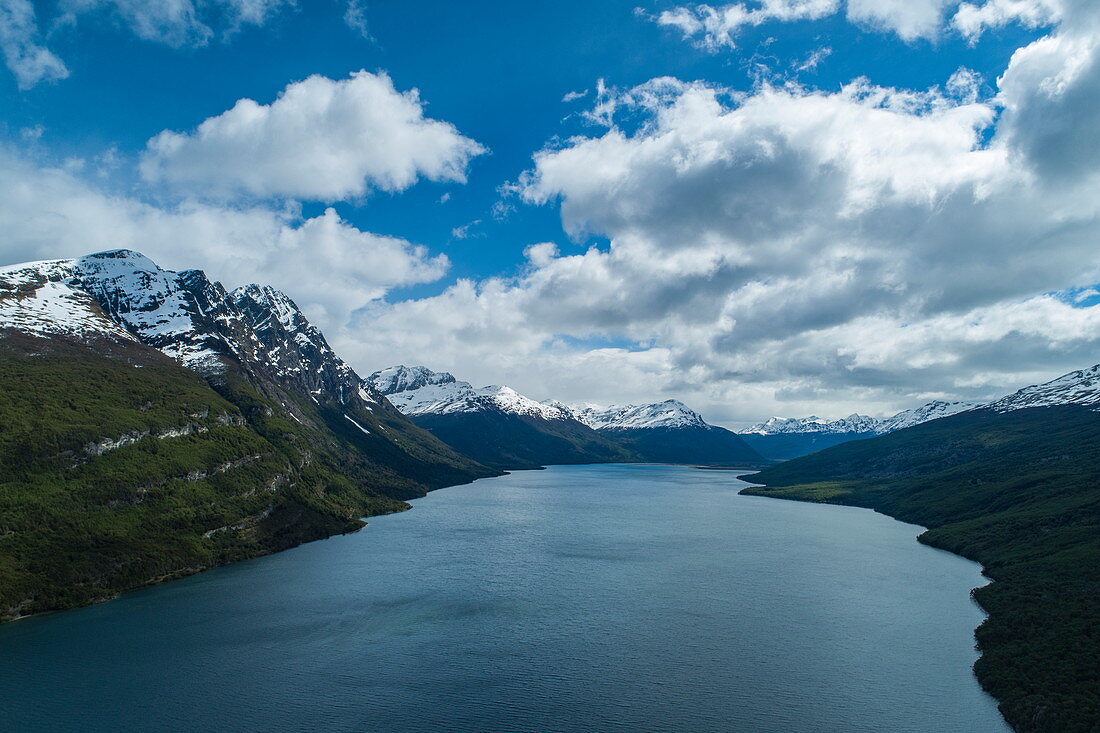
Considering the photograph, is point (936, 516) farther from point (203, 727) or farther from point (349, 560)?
point (203, 727)

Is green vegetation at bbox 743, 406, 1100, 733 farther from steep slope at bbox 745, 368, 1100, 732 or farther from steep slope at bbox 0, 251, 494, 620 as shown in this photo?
steep slope at bbox 0, 251, 494, 620

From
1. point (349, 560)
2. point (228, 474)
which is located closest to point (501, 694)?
point (349, 560)

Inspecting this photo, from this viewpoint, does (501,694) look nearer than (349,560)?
Yes

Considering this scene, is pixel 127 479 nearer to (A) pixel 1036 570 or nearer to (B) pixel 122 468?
A: (B) pixel 122 468

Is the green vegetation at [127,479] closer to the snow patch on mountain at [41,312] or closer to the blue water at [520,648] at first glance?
the blue water at [520,648]

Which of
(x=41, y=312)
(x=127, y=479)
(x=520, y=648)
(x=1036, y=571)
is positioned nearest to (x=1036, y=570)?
(x=1036, y=571)

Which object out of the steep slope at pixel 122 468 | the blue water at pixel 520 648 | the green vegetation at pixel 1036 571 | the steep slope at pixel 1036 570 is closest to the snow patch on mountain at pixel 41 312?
the steep slope at pixel 122 468
